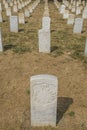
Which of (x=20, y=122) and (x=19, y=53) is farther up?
(x=19, y=53)

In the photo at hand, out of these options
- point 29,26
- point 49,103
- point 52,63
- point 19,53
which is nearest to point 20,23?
point 29,26

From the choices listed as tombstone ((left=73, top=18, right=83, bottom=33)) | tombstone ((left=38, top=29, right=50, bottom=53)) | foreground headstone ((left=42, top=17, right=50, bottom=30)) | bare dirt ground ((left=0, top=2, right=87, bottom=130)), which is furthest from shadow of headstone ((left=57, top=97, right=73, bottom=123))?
tombstone ((left=73, top=18, right=83, bottom=33))

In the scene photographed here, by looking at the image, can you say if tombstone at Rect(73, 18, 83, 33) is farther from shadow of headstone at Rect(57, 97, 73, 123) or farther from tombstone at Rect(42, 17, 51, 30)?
shadow of headstone at Rect(57, 97, 73, 123)

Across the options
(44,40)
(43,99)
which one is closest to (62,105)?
(43,99)

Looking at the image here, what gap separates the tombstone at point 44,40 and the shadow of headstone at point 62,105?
3499 mm

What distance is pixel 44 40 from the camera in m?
8.85

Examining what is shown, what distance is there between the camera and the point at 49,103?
4.61 m

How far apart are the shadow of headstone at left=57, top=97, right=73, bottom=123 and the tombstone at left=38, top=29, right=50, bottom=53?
3.50m

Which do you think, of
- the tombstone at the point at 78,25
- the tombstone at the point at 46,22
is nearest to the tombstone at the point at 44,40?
the tombstone at the point at 46,22

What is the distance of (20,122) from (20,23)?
10.7m

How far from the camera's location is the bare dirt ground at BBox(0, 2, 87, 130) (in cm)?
513

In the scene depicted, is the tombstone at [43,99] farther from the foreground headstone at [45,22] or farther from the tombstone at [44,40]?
the foreground headstone at [45,22]

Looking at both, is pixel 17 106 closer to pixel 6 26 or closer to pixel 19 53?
pixel 19 53

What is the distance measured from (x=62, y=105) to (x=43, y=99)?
1202 millimetres
